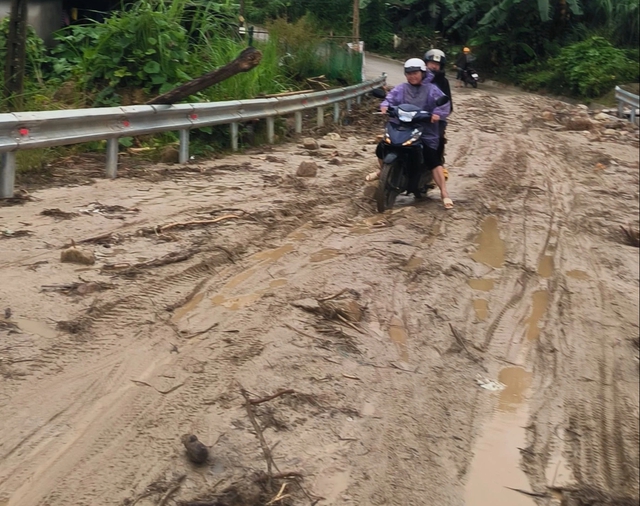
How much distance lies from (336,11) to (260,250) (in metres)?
37.2

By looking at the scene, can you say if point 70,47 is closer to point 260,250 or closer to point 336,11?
point 260,250

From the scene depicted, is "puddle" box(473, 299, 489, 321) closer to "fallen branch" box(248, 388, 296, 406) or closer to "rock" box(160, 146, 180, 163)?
"fallen branch" box(248, 388, 296, 406)

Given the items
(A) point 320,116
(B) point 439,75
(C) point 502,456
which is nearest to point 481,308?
(C) point 502,456

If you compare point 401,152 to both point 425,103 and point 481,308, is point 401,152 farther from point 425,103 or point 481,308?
point 481,308

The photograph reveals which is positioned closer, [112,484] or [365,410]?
[112,484]

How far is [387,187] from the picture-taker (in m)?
8.24

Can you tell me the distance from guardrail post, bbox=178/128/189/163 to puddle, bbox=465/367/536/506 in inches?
261

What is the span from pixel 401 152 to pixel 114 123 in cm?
325

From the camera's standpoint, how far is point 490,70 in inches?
1535

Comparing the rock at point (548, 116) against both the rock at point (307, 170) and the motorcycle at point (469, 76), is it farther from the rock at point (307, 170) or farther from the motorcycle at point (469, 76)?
the rock at point (307, 170)

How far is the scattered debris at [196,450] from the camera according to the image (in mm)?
3277

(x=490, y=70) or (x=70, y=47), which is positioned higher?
(x=70, y=47)

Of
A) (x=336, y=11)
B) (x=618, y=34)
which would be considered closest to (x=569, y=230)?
(x=618, y=34)

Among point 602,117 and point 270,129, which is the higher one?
point 270,129
